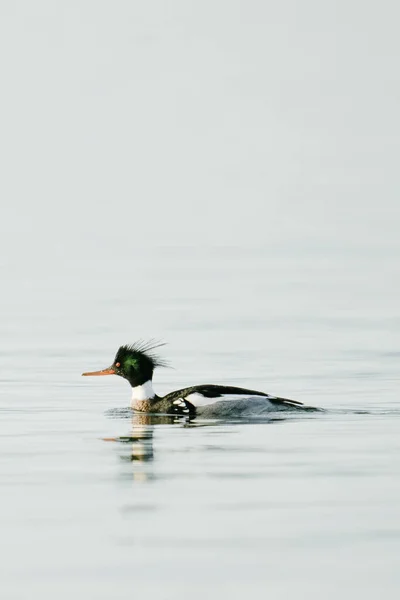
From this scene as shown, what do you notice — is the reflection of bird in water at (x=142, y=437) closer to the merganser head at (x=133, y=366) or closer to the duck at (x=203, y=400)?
the duck at (x=203, y=400)

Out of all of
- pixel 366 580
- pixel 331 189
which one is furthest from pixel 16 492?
pixel 331 189

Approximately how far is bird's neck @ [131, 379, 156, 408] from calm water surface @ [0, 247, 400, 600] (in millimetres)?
237

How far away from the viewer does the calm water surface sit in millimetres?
10102

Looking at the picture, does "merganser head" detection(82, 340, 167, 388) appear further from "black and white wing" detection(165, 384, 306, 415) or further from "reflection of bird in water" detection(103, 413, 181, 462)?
"black and white wing" detection(165, 384, 306, 415)

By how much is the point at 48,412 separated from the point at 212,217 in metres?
41.6

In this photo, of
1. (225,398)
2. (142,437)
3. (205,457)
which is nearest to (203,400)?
(225,398)

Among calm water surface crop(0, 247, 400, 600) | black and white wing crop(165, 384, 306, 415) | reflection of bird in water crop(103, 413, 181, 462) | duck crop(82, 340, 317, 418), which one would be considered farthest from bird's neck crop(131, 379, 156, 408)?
black and white wing crop(165, 384, 306, 415)

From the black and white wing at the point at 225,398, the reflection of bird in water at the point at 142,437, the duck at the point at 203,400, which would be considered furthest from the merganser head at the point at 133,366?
the black and white wing at the point at 225,398

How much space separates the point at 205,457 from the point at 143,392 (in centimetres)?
482

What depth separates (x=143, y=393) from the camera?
18.8 meters

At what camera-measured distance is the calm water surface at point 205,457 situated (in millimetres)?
10102

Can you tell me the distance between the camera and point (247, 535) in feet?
35.5

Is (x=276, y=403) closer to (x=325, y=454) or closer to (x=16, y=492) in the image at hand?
(x=325, y=454)

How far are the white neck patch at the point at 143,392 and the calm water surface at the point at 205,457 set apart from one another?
267 millimetres
